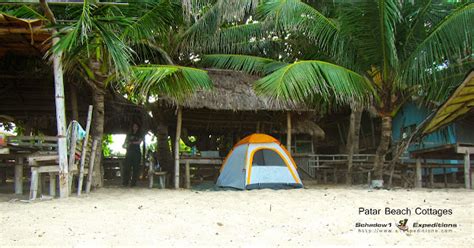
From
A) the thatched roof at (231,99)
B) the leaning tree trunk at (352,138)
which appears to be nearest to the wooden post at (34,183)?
the thatched roof at (231,99)

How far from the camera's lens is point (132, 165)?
1069 centimetres

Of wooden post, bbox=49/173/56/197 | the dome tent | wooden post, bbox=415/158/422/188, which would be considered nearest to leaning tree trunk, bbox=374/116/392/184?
wooden post, bbox=415/158/422/188

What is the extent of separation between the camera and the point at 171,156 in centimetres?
1213

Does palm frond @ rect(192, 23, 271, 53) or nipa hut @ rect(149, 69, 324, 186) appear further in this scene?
palm frond @ rect(192, 23, 271, 53)

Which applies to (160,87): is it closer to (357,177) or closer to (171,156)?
(171,156)

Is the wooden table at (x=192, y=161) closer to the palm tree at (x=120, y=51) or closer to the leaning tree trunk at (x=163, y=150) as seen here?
the leaning tree trunk at (x=163, y=150)

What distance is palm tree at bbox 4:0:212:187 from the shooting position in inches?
266

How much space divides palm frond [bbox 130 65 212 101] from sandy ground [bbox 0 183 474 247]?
199 centimetres

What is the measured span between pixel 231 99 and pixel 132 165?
2.69 m

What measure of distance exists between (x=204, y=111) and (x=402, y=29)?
5048 millimetres

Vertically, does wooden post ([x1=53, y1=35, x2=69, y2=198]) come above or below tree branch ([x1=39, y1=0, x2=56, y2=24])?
below

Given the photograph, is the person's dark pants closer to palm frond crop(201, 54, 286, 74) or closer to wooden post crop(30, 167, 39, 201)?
palm frond crop(201, 54, 286, 74)

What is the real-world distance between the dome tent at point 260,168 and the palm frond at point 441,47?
108 inches

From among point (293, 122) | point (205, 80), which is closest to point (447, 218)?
point (205, 80)
